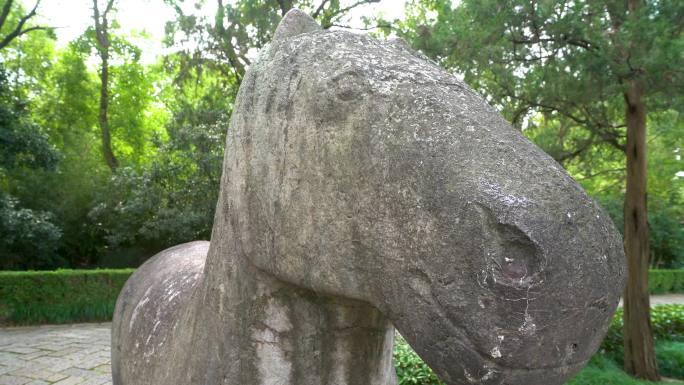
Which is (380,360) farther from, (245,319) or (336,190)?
(336,190)

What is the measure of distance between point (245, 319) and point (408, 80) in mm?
697

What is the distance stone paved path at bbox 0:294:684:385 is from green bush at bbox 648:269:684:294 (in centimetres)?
1779

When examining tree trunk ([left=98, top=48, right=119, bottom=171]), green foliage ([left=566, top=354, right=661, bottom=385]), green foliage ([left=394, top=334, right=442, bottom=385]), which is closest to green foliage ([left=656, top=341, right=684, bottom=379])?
green foliage ([left=566, top=354, right=661, bottom=385])

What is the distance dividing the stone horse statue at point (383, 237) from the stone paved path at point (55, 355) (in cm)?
551

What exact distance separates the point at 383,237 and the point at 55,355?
7.70 m

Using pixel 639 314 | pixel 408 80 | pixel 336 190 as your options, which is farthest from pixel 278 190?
pixel 639 314

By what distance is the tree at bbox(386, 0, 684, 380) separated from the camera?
4.85 m

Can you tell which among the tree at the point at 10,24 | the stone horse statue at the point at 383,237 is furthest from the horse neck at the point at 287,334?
the tree at the point at 10,24

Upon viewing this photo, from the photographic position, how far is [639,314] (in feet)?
23.0

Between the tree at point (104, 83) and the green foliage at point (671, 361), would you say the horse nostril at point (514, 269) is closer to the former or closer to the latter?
the green foliage at point (671, 361)

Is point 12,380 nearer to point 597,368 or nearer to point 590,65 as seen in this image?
point 590,65

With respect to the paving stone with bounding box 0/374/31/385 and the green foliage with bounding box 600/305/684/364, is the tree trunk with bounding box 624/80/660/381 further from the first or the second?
the paving stone with bounding box 0/374/31/385

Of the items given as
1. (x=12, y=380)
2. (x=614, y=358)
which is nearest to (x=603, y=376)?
(x=614, y=358)

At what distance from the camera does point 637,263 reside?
23.0 feet
